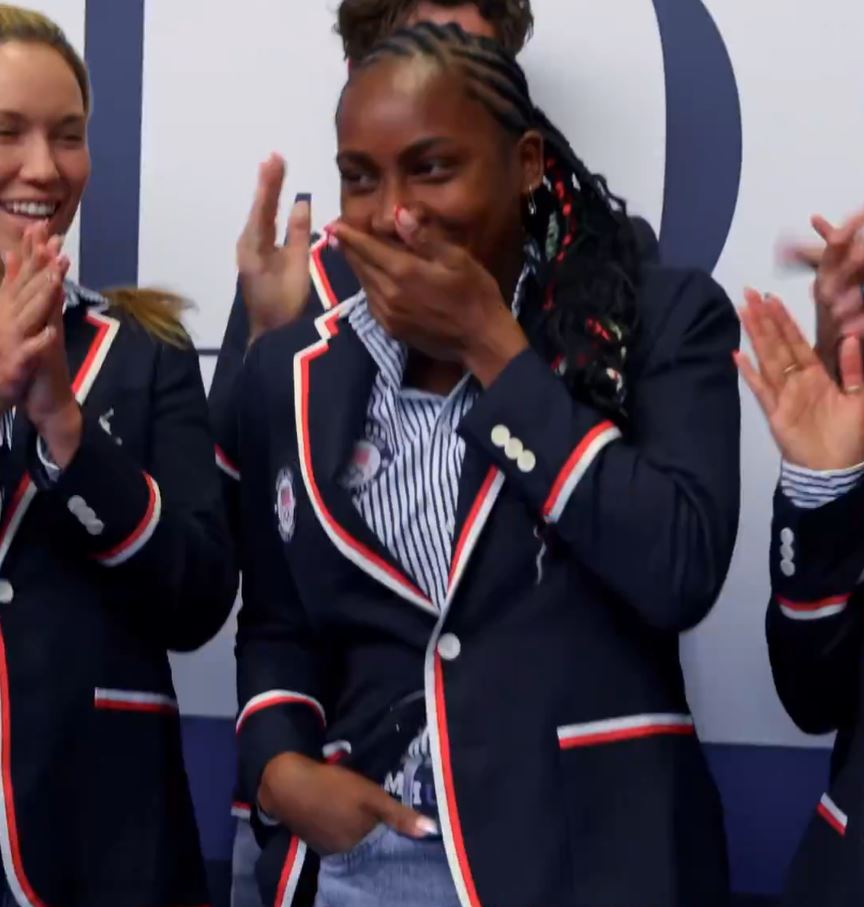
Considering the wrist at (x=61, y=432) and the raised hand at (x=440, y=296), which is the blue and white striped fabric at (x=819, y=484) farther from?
the wrist at (x=61, y=432)

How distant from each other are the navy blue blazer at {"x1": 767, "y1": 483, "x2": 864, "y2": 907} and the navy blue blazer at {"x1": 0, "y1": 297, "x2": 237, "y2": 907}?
18.7 inches

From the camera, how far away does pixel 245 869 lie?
4.47 ft

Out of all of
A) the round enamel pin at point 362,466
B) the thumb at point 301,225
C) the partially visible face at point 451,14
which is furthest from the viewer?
the partially visible face at point 451,14

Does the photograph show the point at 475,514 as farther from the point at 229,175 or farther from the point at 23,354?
the point at 229,175

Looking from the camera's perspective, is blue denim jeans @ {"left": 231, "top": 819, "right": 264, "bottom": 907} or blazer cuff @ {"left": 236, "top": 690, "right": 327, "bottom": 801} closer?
blazer cuff @ {"left": 236, "top": 690, "right": 327, "bottom": 801}

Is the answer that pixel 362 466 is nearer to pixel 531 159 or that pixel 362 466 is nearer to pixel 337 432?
pixel 337 432

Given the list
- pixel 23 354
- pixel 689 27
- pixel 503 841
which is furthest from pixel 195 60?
pixel 503 841

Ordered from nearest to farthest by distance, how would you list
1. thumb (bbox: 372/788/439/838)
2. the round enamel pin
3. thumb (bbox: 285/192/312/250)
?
1. thumb (bbox: 372/788/439/838)
2. the round enamel pin
3. thumb (bbox: 285/192/312/250)

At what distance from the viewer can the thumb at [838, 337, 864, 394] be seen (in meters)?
1.05

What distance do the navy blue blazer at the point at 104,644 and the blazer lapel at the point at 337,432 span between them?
158 millimetres

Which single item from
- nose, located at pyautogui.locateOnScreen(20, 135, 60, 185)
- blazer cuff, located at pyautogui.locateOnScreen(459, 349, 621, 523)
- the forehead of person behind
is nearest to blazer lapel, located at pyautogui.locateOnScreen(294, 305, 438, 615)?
blazer cuff, located at pyautogui.locateOnScreen(459, 349, 621, 523)

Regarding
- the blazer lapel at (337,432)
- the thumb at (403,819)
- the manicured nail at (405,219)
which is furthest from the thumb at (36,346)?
the thumb at (403,819)

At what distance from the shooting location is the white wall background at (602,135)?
1.74 m

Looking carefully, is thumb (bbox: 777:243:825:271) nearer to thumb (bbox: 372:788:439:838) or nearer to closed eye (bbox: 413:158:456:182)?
closed eye (bbox: 413:158:456:182)
